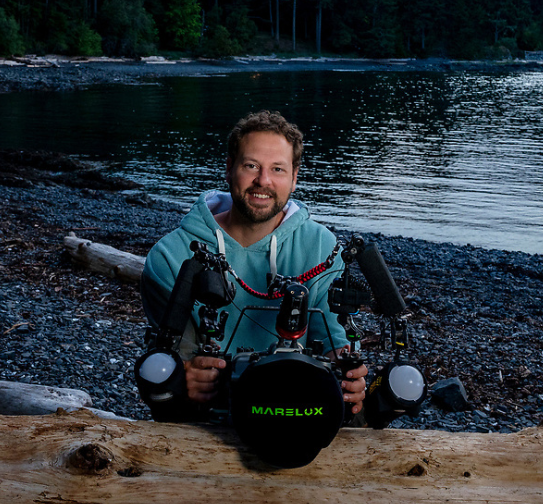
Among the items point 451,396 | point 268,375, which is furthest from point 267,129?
point 451,396

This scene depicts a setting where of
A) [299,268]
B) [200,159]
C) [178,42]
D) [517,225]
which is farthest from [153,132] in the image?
[178,42]

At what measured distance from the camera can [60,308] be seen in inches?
352

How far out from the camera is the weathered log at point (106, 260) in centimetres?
1000

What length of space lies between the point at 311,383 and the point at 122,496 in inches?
37.2

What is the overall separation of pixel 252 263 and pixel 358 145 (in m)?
34.0

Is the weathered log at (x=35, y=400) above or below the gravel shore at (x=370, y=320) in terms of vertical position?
above

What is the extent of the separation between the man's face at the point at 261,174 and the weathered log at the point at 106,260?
19.9ft

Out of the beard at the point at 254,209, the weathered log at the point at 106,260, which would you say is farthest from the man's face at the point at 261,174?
the weathered log at the point at 106,260

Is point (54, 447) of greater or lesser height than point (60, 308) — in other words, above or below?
above

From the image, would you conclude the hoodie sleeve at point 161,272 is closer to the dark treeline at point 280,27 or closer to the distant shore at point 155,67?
the distant shore at point 155,67

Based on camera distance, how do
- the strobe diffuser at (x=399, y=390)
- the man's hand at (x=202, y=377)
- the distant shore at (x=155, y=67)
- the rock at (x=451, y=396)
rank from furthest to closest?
1. the distant shore at (x=155, y=67)
2. the rock at (x=451, y=396)
3. the man's hand at (x=202, y=377)
4. the strobe diffuser at (x=399, y=390)

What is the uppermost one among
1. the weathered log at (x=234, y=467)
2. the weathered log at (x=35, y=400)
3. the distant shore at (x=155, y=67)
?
the distant shore at (x=155, y=67)

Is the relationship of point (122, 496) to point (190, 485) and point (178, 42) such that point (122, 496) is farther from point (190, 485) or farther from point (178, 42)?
point (178, 42)

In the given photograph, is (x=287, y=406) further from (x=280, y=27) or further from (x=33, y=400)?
(x=280, y=27)
